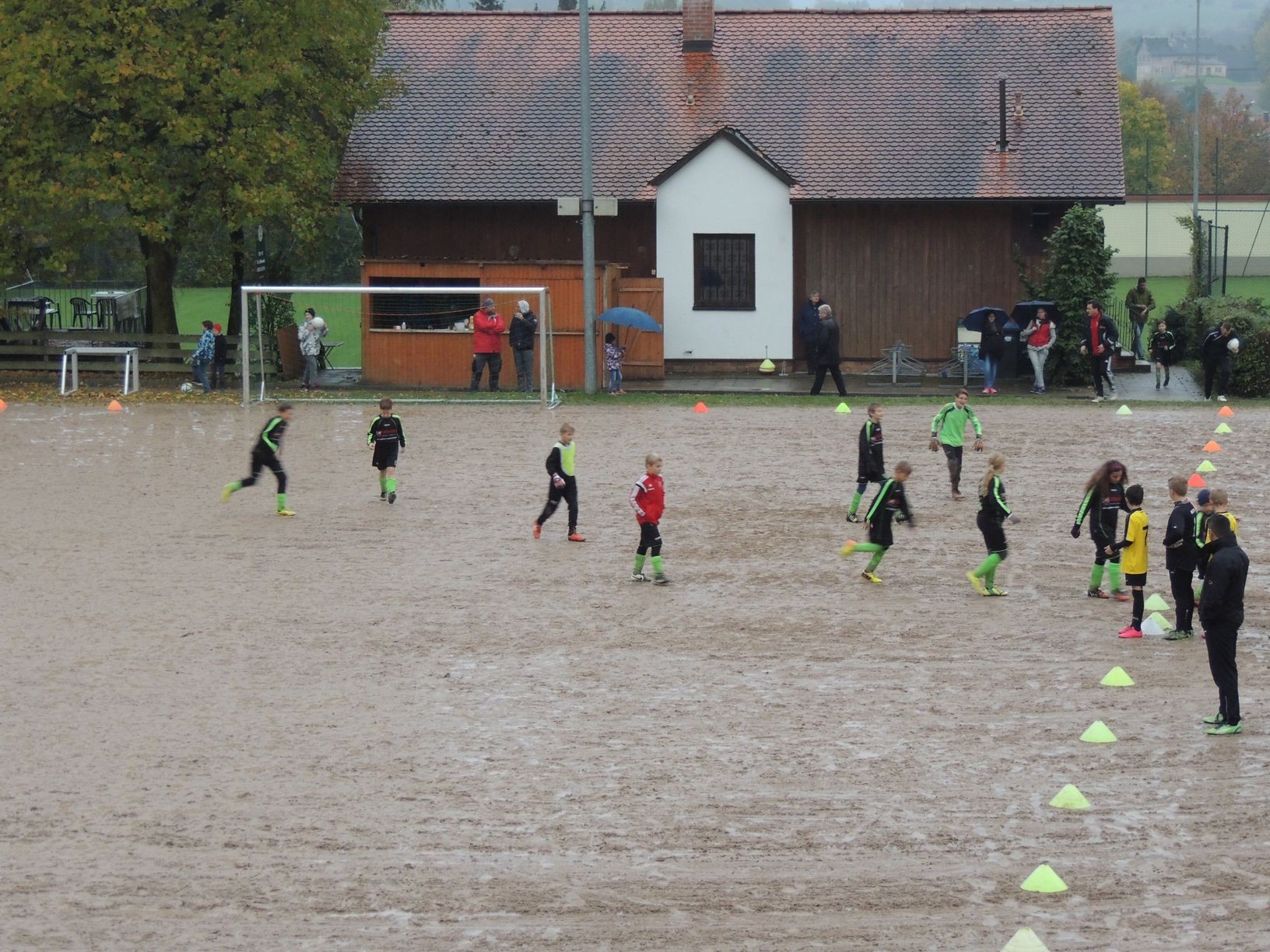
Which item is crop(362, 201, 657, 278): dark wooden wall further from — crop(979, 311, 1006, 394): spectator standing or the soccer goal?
crop(979, 311, 1006, 394): spectator standing

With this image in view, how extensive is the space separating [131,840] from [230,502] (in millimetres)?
11162

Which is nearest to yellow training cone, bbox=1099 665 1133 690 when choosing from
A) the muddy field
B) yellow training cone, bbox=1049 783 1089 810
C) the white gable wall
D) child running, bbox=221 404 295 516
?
the muddy field

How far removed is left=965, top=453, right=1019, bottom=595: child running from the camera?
15578 millimetres

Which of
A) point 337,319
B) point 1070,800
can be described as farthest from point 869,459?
point 337,319

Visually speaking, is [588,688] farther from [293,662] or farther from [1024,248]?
[1024,248]

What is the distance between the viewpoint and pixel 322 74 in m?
33.5

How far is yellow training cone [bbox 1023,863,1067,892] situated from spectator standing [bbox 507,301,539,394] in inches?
898

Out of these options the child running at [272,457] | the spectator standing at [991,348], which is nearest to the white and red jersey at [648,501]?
the child running at [272,457]

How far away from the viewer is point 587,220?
1225 inches

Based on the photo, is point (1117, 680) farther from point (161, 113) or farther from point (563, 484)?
point (161, 113)

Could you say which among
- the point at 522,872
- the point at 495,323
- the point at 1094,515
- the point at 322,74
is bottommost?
the point at 522,872

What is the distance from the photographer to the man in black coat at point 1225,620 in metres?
11.4

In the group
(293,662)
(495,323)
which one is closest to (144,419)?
(495,323)

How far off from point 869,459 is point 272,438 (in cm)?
716
